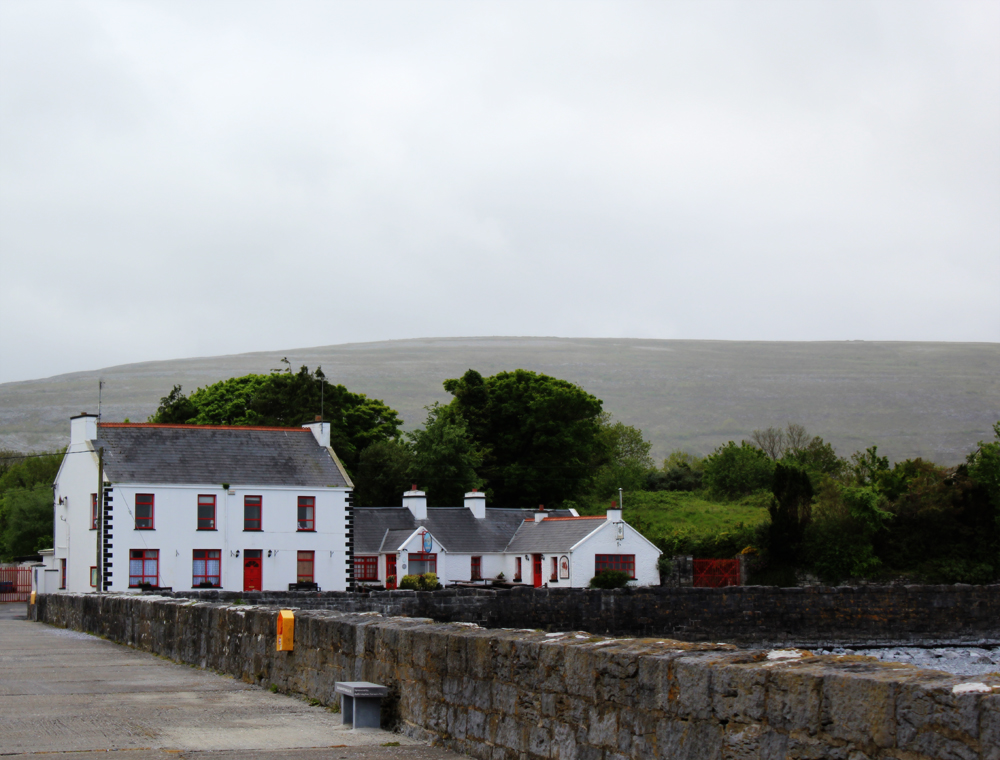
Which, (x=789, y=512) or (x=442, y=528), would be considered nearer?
(x=442, y=528)

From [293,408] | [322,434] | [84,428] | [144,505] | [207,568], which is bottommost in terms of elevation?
[207,568]

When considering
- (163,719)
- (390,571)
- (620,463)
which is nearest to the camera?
(163,719)

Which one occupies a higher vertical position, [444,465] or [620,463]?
[620,463]

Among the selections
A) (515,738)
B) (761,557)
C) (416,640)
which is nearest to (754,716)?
(515,738)

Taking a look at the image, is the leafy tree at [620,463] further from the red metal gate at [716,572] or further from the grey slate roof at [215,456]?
the grey slate roof at [215,456]

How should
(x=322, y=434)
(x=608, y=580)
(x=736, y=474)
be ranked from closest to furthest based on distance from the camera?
(x=322, y=434) → (x=608, y=580) → (x=736, y=474)

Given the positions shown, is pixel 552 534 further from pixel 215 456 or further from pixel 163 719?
pixel 163 719

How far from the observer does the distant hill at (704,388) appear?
146 m

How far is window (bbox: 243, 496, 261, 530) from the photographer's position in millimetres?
43688

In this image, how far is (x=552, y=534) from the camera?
49125mm

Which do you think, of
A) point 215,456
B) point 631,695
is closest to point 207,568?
point 215,456

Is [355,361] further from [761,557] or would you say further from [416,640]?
[416,640]

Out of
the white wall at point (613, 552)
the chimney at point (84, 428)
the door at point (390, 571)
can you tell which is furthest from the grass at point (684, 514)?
the chimney at point (84, 428)

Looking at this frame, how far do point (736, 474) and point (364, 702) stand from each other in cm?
6503
